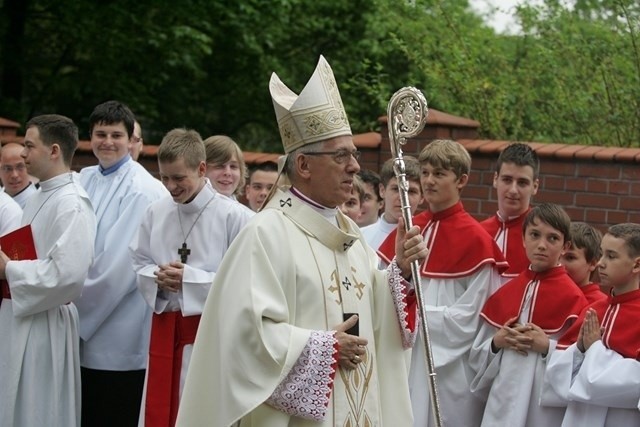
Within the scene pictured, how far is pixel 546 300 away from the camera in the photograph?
7164 mm

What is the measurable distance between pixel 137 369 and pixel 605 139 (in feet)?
17.4

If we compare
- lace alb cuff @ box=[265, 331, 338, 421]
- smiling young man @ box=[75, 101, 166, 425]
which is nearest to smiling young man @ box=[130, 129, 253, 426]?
smiling young man @ box=[75, 101, 166, 425]

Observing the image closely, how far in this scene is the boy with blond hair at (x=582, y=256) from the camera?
7.50m

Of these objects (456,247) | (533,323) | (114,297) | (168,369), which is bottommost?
(168,369)

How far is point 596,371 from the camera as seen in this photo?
260 inches

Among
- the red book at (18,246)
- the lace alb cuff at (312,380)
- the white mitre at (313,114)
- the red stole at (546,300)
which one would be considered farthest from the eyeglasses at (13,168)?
the lace alb cuff at (312,380)

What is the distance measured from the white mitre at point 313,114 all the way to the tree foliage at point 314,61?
6.06m

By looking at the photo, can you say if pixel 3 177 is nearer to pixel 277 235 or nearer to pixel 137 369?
pixel 137 369

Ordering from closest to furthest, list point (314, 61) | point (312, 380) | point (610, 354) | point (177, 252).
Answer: point (312, 380) → point (610, 354) → point (177, 252) → point (314, 61)

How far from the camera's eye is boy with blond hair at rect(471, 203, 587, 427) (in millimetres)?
7137

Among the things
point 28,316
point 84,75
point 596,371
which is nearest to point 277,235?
point 596,371

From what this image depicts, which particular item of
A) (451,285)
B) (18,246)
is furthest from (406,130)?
(18,246)

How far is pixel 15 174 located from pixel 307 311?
451 cm

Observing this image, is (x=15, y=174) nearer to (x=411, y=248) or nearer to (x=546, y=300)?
(x=546, y=300)
